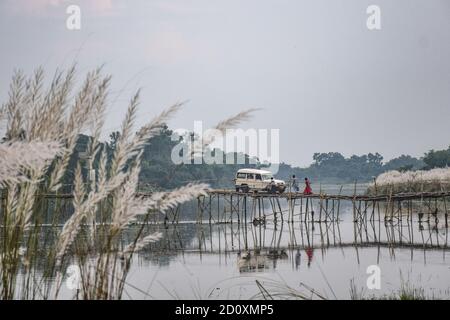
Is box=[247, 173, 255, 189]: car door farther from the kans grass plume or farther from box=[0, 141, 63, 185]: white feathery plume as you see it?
box=[0, 141, 63, 185]: white feathery plume

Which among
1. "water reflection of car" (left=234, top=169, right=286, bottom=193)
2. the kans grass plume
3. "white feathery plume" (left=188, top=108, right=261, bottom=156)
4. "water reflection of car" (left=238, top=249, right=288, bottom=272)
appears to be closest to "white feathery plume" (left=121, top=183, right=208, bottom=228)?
"white feathery plume" (left=188, top=108, right=261, bottom=156)

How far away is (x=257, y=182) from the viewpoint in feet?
115

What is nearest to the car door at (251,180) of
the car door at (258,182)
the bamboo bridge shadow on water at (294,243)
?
the car door at (258,182)

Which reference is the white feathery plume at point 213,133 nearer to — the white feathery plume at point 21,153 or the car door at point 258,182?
the white feathery plume at point 21,153

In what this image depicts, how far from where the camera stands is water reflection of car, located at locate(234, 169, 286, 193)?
34906 millimetres

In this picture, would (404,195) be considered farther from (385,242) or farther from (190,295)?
(190,295)

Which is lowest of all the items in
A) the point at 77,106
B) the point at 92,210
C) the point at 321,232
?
the point at 321,232

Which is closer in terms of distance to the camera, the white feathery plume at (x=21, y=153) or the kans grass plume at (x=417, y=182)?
the white feathery plume at (x=21, y=153)

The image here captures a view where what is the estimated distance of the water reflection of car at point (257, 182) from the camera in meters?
34.9

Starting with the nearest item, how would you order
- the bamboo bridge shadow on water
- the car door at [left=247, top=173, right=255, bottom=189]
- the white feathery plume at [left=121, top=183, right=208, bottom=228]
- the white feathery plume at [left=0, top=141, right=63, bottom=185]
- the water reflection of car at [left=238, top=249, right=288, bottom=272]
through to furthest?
1. the white feathery plume at [left=0, top=141, right=63, bottom=185]
2. the white feathery plume at [left=121, top=183, right=208, bottom=228]
3. the water reflection of car at [left=238, top=249, right=288, bottom=272]
4. the bamboo bridge shadow on water
5. the car door at [left=247, top=173, right=255, bottom=189]
